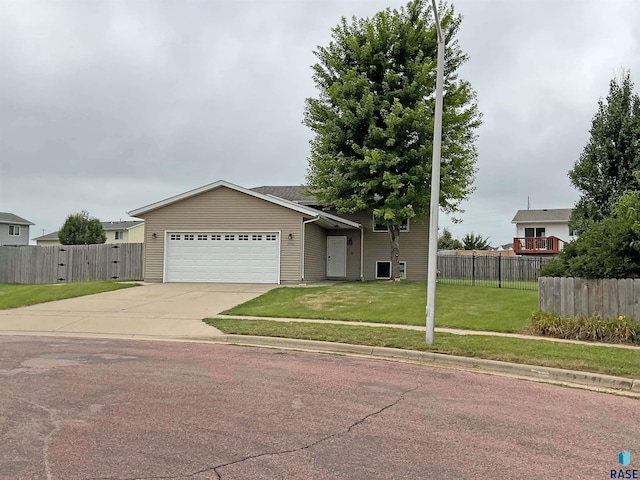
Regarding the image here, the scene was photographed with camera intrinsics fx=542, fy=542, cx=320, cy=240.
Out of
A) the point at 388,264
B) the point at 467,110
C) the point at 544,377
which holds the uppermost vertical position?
the point at 467,110

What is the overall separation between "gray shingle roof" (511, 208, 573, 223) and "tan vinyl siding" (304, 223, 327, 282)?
31.1 metres

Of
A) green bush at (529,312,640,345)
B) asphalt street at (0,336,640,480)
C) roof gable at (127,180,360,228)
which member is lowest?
asphalt street at (0,336,640,480)

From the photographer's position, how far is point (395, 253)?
2522cm

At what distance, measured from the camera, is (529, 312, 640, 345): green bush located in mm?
11633

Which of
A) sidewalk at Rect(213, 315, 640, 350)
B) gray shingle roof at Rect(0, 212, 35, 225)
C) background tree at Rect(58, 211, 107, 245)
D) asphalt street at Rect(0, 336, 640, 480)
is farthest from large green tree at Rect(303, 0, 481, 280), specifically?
gray shingle roof at Rect(0, 212, 35, 225)

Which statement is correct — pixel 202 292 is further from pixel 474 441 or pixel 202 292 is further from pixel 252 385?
pixel 474 441

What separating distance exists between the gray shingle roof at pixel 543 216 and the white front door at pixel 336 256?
29746 millimetres

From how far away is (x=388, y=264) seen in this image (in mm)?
27328

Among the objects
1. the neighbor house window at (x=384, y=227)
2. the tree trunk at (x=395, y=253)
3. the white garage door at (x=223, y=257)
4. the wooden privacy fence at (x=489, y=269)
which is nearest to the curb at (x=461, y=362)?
the white garage door at (x=223, y=257)

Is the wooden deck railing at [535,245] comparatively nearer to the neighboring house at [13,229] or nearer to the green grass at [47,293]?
the green grass at [47,293]

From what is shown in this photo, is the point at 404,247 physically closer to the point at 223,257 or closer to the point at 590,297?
the point at 223,257

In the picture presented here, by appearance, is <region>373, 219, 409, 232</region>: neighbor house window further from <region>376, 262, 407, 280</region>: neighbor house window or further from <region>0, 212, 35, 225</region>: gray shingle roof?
<region>0, 212, 35, 225</region>: gray shingle roof

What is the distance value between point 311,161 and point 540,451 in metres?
20.9

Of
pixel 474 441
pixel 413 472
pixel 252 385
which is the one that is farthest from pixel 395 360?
pixel 413 472
